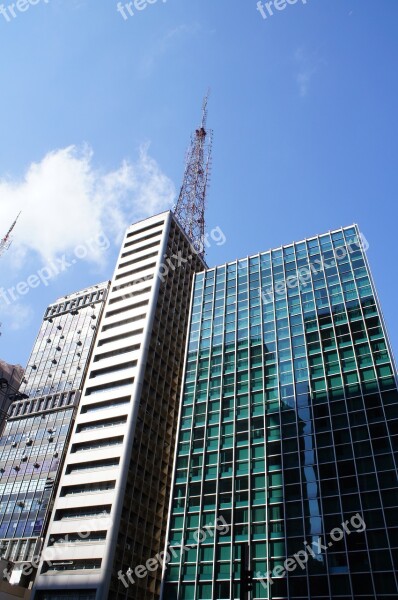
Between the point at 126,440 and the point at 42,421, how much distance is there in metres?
17.4

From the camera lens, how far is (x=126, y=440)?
59.5 metres

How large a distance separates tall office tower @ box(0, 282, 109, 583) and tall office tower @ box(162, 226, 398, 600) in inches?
672

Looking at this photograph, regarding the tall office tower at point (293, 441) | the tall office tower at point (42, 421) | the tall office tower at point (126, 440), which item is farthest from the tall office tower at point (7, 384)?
the tall office tower at point (293, 441)

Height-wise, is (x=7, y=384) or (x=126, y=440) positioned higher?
(x=7, y=384)

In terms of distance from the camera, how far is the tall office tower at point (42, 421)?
5847 centimetres

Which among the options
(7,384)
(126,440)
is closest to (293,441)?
(126,440)

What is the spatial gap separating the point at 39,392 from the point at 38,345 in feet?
37.1

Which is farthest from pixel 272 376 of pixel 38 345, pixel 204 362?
pixel 38 345

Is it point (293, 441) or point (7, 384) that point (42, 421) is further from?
point (293, 441)

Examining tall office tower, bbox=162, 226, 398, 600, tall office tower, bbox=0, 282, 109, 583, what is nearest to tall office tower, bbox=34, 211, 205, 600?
tall office tower, bbox=0, 282, 109, 583

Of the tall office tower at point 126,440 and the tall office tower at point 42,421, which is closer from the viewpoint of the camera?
the tall office tower at point 126,440

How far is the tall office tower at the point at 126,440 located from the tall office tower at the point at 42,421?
2.85 m

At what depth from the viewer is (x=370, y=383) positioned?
53219mm

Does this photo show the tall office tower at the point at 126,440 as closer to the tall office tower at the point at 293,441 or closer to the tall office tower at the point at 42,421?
the tall office tower at the point at 42,421
